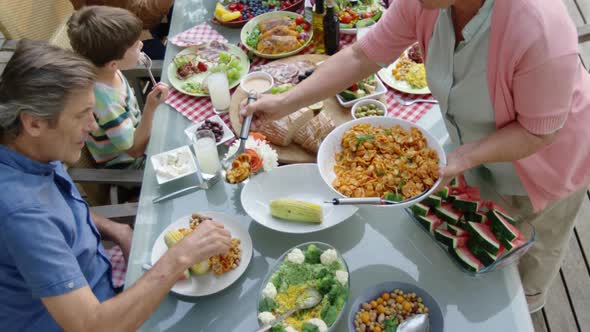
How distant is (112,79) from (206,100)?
1.63 ft

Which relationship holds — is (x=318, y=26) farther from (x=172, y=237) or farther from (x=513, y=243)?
(x=513, y=243)

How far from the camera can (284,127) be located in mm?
2090

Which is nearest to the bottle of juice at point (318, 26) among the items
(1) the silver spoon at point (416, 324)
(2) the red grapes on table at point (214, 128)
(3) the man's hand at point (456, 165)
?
(2) the red grapes on table at point (214, 128)

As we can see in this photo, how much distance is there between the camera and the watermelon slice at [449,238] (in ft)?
5.00

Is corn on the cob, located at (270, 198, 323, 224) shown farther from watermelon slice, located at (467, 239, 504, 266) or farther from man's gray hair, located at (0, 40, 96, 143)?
man's gray hair, located at (0, 40, 96, 143)

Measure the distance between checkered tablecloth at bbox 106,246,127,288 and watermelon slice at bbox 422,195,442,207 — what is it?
54.9 inches

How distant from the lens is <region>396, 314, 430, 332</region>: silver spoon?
4.46ft

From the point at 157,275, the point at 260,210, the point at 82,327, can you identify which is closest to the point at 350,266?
the point at 260,210

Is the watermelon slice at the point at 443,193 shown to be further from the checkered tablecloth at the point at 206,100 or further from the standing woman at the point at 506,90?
the checkered tablecloth at the point at 206,100

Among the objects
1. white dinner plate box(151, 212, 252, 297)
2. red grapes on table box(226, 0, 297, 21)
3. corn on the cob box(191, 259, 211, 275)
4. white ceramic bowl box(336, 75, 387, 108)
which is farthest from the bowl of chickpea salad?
red grapes on table box(226, 0, 297, 21)

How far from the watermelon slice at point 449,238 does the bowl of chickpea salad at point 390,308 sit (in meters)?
0.22

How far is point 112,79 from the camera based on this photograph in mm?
2357

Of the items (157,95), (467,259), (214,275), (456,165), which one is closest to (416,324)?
(467,259)

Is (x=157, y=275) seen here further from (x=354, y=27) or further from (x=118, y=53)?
(x=354, y=27)
